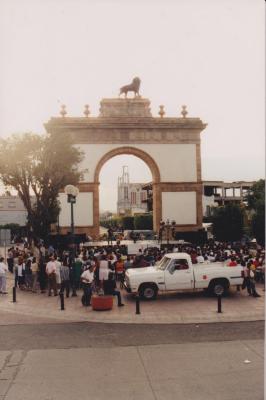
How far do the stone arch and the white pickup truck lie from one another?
23749mm

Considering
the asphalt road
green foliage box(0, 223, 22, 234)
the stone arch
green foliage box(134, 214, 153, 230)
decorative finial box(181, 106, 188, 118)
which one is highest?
decorative finial box(181, 106, 188, 118)

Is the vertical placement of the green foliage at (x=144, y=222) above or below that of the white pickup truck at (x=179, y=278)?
above

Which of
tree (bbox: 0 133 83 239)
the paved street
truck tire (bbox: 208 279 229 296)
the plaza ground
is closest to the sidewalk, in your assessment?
the plaza ground

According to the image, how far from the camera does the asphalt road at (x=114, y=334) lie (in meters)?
10.5

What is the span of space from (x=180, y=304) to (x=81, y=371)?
22.7 feet

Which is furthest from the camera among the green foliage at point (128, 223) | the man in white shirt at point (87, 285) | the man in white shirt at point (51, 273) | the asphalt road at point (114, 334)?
the green foliage at point (128, 223)

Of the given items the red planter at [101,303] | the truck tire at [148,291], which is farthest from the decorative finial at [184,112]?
the red planter at [101,303]

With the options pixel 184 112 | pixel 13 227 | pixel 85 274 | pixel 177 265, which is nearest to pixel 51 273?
pixel 85 274

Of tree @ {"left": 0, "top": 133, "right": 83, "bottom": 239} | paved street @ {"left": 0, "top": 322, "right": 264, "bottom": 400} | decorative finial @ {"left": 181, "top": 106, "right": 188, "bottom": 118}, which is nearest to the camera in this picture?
paved street @ {"left": 0, "top": 322, "right": 264, "bottom": 400}

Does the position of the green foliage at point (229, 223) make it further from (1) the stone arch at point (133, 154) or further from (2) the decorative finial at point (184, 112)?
(2) the decorative finial at point (184, 112)

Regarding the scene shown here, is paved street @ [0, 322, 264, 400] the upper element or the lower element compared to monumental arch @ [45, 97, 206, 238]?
lower

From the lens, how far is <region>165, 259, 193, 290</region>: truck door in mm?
15609

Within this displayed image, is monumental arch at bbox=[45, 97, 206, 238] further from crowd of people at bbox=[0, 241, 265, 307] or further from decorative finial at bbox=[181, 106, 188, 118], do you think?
crowd of people at bbox=[0, 241, 265, 307]

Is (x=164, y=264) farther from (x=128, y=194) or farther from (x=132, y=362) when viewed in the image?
(x=128, y=194)
